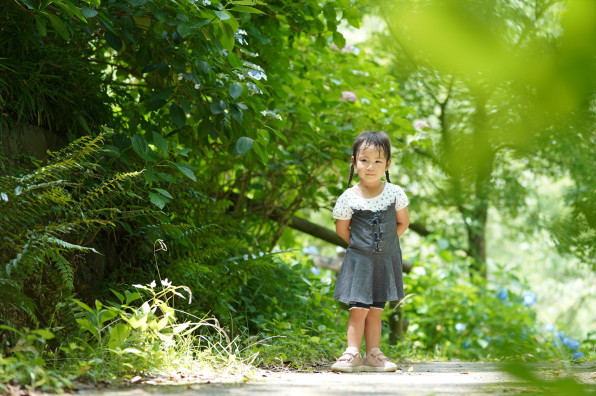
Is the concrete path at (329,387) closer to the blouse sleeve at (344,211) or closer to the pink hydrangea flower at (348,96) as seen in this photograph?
the blouse sleeve at (344,211)

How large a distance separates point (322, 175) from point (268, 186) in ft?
1.44

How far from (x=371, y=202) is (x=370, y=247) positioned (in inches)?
9.5

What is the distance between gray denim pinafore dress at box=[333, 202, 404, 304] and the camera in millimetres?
3025

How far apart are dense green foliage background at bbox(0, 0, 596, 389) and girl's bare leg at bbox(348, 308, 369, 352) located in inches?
11.0

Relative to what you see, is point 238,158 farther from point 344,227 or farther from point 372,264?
point 372,264

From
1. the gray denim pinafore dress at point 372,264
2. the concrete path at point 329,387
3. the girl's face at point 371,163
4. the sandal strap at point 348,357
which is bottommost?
the concrete path at point 329,387

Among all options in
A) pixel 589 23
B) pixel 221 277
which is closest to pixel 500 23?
pixel 589 23

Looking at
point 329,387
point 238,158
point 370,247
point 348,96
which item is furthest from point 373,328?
point 348,96

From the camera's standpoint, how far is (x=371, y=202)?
3.13 m

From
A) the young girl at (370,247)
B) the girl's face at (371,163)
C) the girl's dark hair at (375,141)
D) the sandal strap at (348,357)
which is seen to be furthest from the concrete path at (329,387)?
the girl's dark hair at (375,141)

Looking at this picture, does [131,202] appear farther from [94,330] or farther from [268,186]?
[268,186]

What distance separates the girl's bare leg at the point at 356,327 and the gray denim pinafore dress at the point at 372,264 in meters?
0.08

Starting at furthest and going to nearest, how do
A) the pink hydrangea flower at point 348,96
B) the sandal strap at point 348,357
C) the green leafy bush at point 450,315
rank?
the green leafy bush at point 450,315 → the pink hydrangea flower at point 348,96 → the sandal strap at point 348,357

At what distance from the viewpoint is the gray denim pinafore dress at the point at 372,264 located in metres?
3.03
